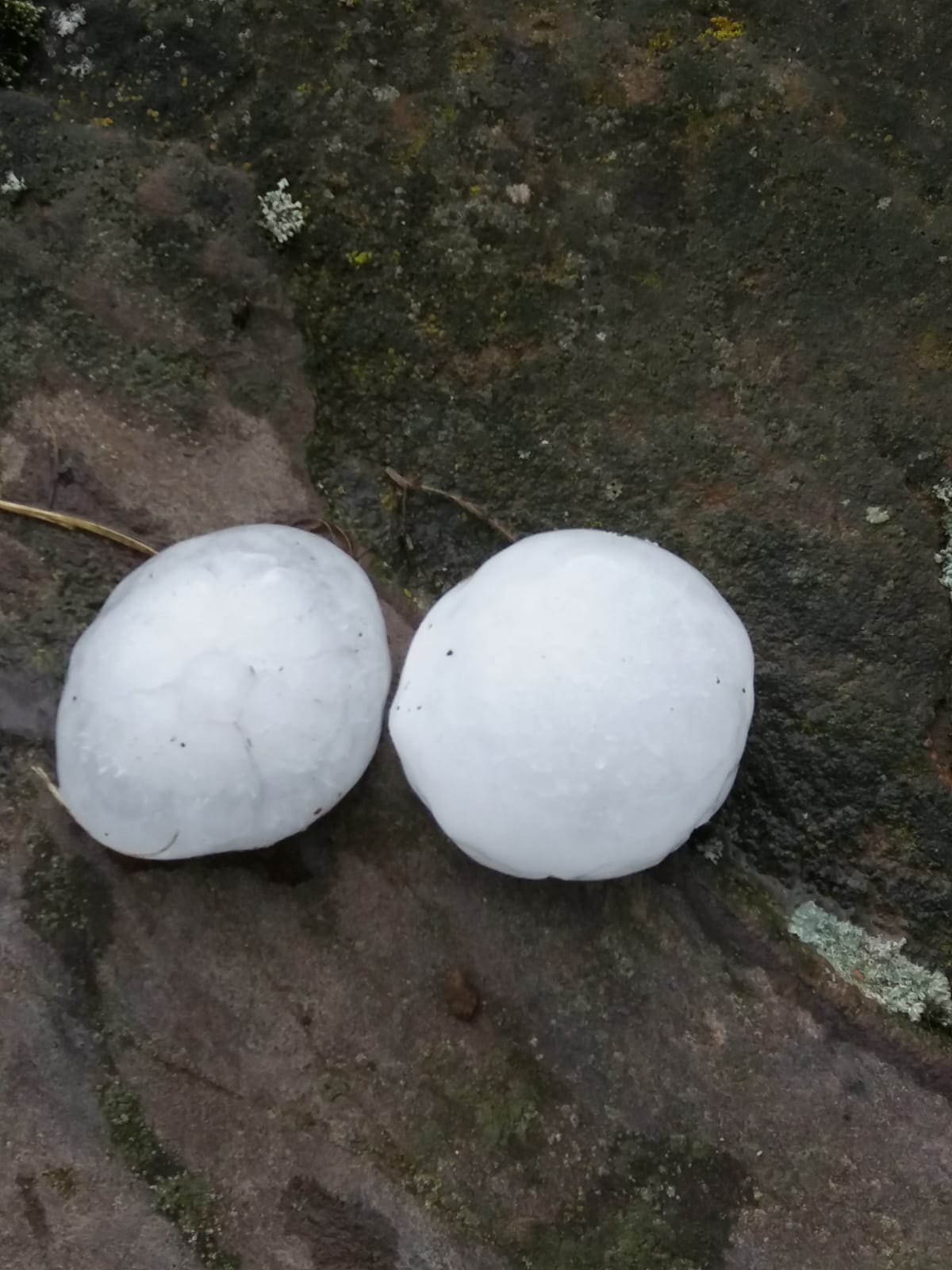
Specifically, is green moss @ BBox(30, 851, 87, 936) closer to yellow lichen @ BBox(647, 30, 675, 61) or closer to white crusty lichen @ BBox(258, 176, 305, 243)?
white crusty lichen @ BBox(258, 176, 305, 243)

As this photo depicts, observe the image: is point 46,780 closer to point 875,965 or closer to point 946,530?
point 875,965

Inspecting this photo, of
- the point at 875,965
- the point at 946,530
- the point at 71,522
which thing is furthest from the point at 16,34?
the point at 875,965

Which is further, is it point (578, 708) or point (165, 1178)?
point (165, 1178)

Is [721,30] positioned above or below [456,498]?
above

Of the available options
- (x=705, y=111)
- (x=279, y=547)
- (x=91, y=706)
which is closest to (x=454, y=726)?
(x=279, y=547)

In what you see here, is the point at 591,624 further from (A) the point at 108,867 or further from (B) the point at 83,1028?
(B) the point at 83,1028

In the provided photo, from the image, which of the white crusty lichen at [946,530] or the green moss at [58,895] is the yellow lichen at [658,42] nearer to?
the white crusty lichen at [946,530]

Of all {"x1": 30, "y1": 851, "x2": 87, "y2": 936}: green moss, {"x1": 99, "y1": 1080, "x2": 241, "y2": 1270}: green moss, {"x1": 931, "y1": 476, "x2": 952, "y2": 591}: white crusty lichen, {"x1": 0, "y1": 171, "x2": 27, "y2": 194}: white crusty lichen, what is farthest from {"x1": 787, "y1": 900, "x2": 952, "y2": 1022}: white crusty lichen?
{"x1": 0, "y1": 171, "x2": 27, "y2": 194}: white crusty lichen
